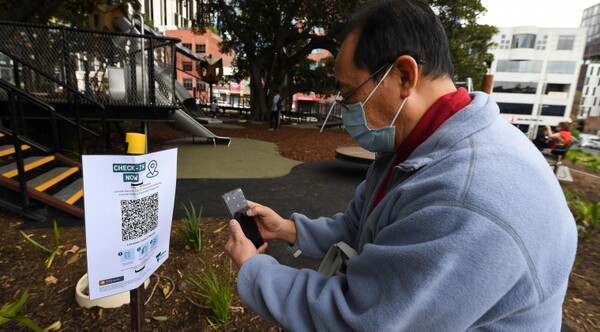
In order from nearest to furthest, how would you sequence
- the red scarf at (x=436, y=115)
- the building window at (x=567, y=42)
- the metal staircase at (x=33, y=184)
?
the red scarf at (x=436, y=115) → the metal staircase at (x=33, y=184) → the building window at (x=567, y=42)

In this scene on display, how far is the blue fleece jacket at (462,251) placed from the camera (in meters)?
0.68

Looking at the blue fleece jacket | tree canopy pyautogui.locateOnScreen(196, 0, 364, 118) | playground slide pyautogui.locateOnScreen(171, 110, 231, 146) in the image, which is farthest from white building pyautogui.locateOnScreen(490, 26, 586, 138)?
the blue fleece jacket

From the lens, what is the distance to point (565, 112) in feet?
160

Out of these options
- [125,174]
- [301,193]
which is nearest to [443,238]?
[125,174]

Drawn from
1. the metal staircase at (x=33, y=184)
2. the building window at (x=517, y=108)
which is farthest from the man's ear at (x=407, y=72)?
the building window at (x=517, y=108)

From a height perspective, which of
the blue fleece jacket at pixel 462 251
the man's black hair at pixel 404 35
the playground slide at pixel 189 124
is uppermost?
the man's black hair at pixel 404 35

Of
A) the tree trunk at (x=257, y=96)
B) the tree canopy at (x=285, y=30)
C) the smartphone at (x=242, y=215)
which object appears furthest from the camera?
the tree trunk at (x=257, y=96)

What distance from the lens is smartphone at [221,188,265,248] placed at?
1.39 m

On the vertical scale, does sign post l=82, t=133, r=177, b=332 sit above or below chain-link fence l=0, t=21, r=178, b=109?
below

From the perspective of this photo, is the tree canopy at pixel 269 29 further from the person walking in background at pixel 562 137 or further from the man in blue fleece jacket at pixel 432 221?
the man in blue fleece jacket at pixel 432 221

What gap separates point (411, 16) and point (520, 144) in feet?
1.55

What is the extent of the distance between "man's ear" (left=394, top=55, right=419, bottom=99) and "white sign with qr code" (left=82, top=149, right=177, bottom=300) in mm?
976

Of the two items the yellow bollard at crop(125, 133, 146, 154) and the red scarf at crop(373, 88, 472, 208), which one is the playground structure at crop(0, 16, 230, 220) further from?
the red scarf at crop(373, 88, 472, 208)

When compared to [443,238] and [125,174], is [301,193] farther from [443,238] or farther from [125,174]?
[443,238]
